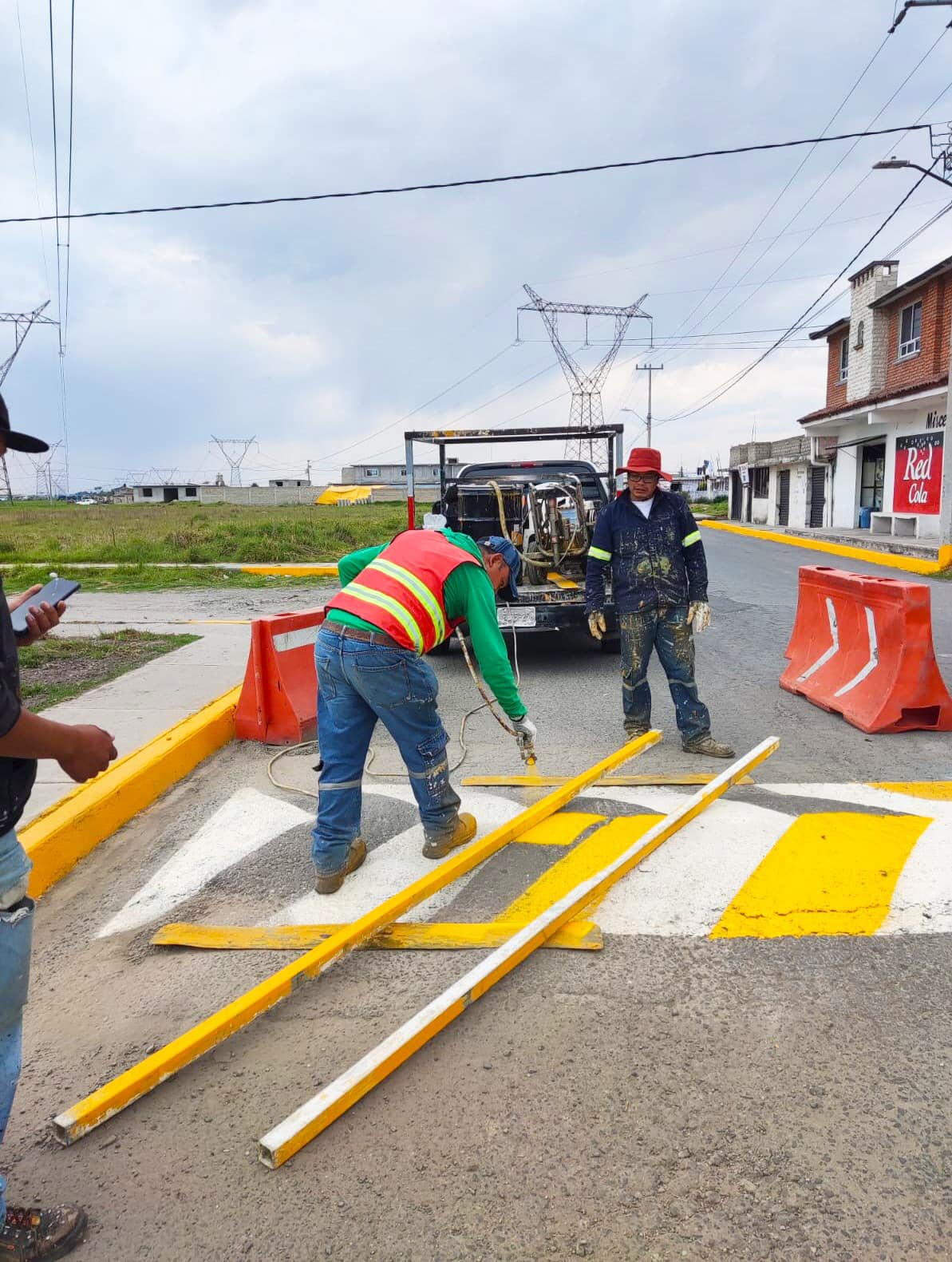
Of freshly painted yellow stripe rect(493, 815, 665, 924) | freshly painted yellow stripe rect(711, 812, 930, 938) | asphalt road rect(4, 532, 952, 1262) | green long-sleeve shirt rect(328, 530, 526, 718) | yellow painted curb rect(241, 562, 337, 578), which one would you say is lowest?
asphalt road rect(4, 532, 952, 1262)

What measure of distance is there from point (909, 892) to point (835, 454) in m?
29.8

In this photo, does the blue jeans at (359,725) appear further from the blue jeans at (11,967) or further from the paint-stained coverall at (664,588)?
the paint-stained coverall at (664,588)

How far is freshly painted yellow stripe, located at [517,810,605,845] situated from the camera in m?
4.23

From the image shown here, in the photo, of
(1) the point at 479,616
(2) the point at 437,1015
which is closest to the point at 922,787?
(1) the point at 479,616

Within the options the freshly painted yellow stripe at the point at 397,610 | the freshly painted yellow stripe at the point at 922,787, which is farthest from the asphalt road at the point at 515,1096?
the freshly painted yellow stripe at the point at 922,787

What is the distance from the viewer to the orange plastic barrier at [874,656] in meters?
5.84

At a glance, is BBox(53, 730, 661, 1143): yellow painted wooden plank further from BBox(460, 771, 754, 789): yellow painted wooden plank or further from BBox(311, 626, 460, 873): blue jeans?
BBox(460, 771, 754, 789): yellow painted wooden plank

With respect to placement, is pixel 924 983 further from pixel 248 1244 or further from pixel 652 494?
pixel 652 494

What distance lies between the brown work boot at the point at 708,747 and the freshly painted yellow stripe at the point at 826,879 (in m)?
1.16

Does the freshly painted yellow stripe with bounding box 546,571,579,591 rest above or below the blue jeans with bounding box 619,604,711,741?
above

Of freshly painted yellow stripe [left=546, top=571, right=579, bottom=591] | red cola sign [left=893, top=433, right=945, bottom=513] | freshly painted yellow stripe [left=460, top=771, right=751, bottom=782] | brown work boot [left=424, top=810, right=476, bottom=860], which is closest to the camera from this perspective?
brown work boot [left=424, top=810, right=476, bottom=860]

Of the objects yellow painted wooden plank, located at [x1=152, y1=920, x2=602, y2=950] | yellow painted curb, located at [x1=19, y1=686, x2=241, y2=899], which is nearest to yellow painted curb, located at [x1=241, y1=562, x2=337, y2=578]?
yellow painted curb, located at [x1=19, y1=686, x2=241, y2=899]

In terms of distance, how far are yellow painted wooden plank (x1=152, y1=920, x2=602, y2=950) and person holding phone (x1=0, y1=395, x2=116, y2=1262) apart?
1295mm

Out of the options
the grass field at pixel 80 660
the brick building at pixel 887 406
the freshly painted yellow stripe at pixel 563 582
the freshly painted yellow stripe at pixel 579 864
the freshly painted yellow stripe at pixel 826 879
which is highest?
the brick building at pixel 887 406
